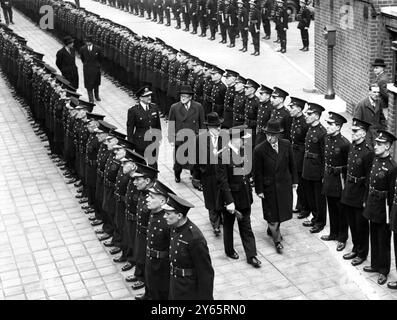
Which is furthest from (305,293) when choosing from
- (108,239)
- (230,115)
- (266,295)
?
(230,115)

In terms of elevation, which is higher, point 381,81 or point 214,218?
point 381,81

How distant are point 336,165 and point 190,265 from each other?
303cm

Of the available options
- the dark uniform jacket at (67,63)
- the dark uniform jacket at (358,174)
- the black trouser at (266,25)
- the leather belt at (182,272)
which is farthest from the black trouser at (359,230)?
the black trouser at (266,25)

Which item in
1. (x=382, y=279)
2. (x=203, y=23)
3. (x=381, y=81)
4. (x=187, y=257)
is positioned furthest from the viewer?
(x=203, y=23)

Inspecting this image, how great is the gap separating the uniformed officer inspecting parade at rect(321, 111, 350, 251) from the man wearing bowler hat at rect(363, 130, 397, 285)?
0.79m

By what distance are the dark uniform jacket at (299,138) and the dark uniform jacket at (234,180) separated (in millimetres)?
1415

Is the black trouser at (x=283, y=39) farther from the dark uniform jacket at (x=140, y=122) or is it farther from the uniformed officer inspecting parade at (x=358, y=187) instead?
the uniformed officer inspecting parade at (x=358, y=187)

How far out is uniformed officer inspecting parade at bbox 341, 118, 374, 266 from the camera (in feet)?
26.1

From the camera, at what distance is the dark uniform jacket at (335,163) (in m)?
8.45

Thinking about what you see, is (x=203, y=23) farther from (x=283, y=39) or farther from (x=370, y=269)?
(x=370, y=269)

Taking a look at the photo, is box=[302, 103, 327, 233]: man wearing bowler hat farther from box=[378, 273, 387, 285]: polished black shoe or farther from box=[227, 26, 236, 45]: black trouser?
box=[227, 26, 236, 45]: black trouser

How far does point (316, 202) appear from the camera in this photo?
30.0 feet

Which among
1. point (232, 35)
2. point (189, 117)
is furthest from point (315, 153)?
point (232, 35)
